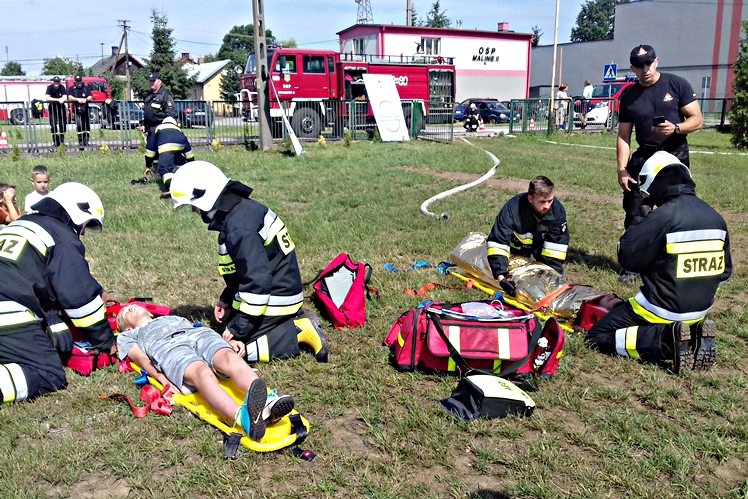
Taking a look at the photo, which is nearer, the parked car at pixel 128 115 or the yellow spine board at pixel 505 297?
the yellow spine board at pixel 505 297

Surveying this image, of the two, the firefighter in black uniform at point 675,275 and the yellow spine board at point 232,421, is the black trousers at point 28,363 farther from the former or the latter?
the firefighter in black uniform at point 675,275

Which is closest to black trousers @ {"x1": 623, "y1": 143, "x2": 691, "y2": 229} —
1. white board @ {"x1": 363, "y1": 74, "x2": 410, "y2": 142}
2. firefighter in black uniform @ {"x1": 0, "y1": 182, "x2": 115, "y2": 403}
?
firefighter in black uniform @ {"x1": 0, "y1": 182, "x2": 115, "y2": 403}

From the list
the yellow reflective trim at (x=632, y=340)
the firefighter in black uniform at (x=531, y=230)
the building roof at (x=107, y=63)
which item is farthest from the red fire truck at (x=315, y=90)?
the building roof at (x=107, y=63)

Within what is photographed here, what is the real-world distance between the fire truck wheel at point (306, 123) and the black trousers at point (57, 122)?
6.28 m

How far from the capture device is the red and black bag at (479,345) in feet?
12.9

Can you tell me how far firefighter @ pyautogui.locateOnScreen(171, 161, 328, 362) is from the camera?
12.9ft

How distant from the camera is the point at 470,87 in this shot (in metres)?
45.0

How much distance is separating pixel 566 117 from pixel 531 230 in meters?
20.5

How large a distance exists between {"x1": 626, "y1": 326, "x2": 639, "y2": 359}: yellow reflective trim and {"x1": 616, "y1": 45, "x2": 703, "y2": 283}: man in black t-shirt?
5.76 ft

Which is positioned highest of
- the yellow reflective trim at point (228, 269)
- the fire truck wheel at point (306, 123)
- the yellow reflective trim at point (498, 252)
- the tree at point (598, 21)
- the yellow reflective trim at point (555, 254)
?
the tree at point (598, 21)

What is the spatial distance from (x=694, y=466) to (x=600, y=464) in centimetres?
45

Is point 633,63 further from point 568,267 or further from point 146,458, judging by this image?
point 146,458

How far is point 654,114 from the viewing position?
5809 mm

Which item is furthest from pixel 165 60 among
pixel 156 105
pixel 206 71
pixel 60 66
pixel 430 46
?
pixel 156 105
